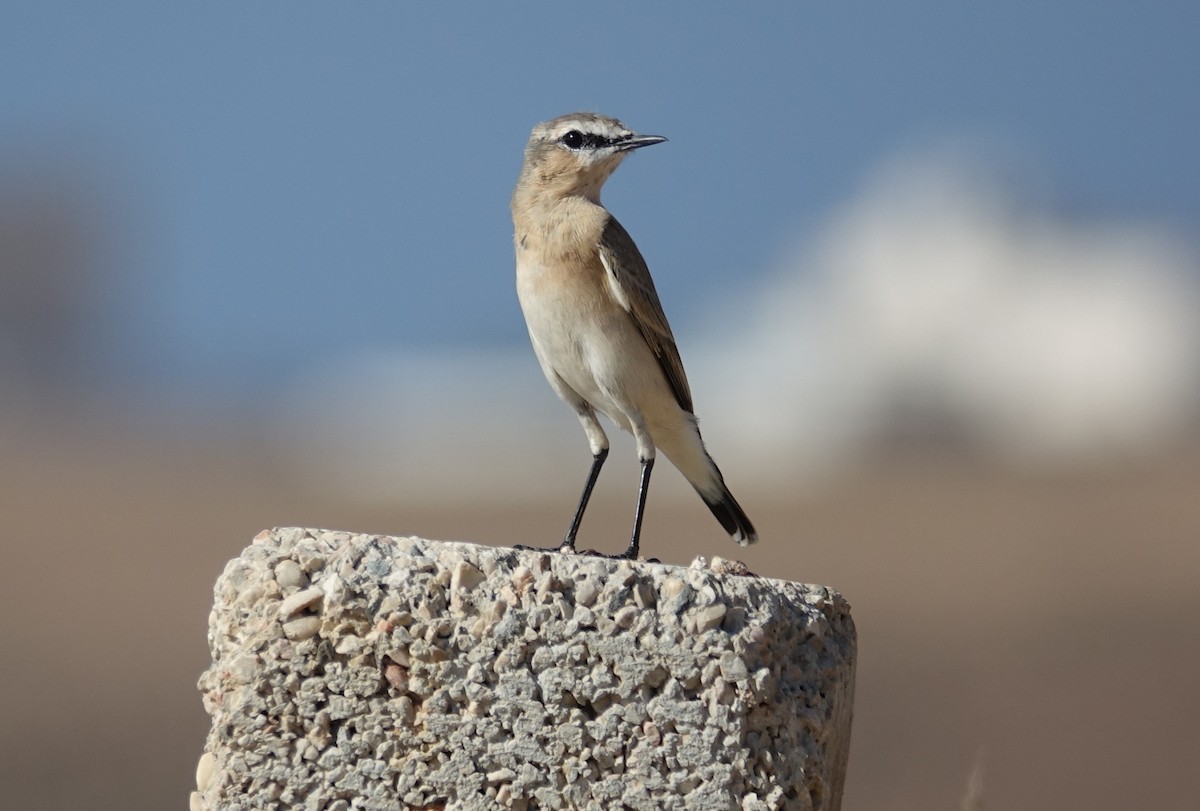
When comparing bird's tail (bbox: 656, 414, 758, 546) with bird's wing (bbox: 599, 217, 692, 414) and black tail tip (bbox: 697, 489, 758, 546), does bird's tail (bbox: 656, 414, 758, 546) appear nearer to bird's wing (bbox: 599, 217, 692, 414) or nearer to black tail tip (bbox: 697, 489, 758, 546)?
black tail tip (bbox: 697, 489, 758, 546)

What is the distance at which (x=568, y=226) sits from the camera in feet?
21.6

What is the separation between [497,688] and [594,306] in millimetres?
2852

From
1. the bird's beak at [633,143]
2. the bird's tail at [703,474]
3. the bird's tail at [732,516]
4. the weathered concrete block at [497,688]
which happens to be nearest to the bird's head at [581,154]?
the bird's beak at [633,143]

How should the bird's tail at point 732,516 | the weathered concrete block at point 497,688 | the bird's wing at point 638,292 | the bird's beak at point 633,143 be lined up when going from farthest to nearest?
the bird's tail at point 732,516 → the bird's beak at point 633,143 → the bird's wing at point 638,292 → the weathered concrete block at point 497,688

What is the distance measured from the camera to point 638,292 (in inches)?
257

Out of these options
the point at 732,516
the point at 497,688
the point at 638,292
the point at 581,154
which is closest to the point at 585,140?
the point at 581,154

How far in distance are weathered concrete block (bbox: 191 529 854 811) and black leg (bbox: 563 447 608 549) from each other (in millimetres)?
2204

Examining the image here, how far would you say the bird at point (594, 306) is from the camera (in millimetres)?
6488

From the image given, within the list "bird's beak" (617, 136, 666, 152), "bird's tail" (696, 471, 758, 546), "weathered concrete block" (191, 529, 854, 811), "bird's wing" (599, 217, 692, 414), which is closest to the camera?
"weathered concrete block" (191, 529, 854, 811)

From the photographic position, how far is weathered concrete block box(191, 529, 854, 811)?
3.81 m

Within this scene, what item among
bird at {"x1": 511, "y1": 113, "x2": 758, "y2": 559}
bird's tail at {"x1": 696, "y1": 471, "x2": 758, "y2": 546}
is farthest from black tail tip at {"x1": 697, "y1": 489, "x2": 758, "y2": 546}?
bird at {"x1": 511, "y1": 113, "x2": 758, "y2": 559}

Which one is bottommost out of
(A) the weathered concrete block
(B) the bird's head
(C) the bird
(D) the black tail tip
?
(D) the black tail tip

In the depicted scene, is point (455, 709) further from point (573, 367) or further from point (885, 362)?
point (885, 362)

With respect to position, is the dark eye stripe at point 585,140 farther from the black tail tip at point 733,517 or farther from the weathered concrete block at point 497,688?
the weathered concrete block at point 497,688
